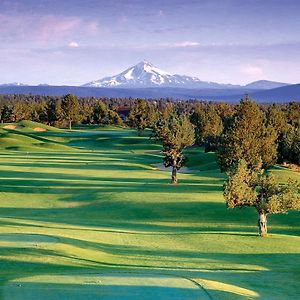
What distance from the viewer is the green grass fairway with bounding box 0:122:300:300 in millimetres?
25609

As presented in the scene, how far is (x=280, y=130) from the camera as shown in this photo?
10406 centimetres

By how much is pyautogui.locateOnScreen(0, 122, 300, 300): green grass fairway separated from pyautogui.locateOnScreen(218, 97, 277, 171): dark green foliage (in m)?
3.96

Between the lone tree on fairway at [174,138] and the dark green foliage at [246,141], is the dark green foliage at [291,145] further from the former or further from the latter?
the lone tree on fairway at [174,138]

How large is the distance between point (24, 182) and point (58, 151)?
170 ft

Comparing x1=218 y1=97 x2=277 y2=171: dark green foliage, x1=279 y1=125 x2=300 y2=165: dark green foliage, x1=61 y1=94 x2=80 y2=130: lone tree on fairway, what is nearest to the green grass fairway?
x1=218 y1=97 x2=277 y2=171: dark green foliage

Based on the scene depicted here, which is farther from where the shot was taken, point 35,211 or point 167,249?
point 35,211

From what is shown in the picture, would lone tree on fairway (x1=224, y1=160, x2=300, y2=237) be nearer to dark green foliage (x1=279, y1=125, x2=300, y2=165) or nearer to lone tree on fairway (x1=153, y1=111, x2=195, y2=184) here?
→ lone tree on fairway (x1=153, y1=111, x2=195, y2=184)

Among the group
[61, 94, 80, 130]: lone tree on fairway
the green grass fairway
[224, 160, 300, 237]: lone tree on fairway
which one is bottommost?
the green grass fairway

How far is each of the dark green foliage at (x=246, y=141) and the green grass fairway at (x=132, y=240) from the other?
3962 mm

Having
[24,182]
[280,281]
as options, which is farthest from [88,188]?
[280,281]

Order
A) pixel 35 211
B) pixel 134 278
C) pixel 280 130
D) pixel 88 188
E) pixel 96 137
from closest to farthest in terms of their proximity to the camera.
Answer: pixel 134 278
pixel 35 211
pixel 88 188
pixel 280 130
pixel 96 137

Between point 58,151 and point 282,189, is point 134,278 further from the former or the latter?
point 58,151

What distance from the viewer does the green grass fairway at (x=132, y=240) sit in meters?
25.6

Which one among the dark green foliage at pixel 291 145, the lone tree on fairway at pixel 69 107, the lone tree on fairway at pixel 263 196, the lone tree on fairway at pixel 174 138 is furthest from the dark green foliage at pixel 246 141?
the lone tree on fairway at pixel 69 107
